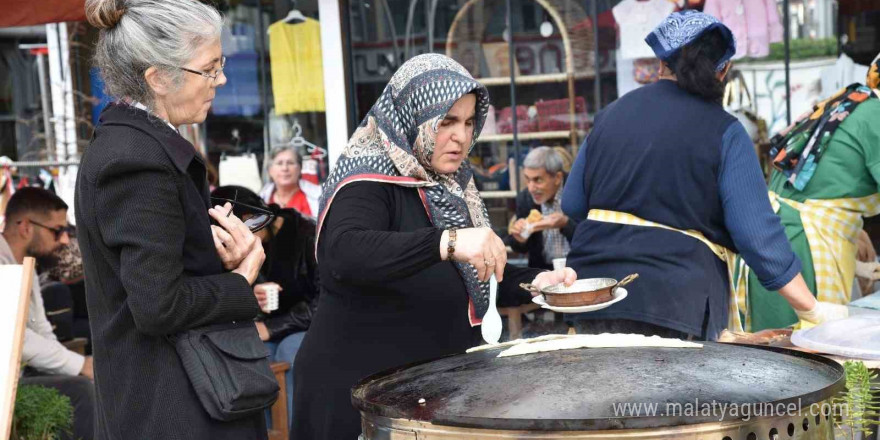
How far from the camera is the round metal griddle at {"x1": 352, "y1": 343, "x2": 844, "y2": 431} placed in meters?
1.75

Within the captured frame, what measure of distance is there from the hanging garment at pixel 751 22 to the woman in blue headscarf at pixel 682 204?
8.54 feet

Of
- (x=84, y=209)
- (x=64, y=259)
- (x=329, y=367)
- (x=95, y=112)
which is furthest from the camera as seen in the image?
(x=95, y=112)

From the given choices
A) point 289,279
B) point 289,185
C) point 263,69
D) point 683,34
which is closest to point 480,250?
point 683,34

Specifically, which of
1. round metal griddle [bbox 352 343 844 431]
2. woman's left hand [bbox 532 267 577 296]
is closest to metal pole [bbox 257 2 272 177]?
woman's left hand [bbox 532 267 577 296]

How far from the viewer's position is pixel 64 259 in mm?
5461

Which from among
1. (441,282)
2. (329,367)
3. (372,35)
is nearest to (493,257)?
(441,282)

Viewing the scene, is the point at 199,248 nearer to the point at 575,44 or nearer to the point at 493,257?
the point at 493,257

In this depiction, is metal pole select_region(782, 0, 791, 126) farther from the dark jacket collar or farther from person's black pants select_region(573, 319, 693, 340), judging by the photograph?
the dark jacket collar

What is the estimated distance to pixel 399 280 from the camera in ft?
7.88

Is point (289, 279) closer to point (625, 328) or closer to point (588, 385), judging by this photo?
point (625, 328)

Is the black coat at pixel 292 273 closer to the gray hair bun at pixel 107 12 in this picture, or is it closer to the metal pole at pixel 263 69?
the metal pole at pixel 263 69

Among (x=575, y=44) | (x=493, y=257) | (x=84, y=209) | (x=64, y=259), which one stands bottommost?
(x=64, y=259)

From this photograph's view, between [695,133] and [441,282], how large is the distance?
0.95 metres

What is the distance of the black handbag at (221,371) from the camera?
194 centimetres
